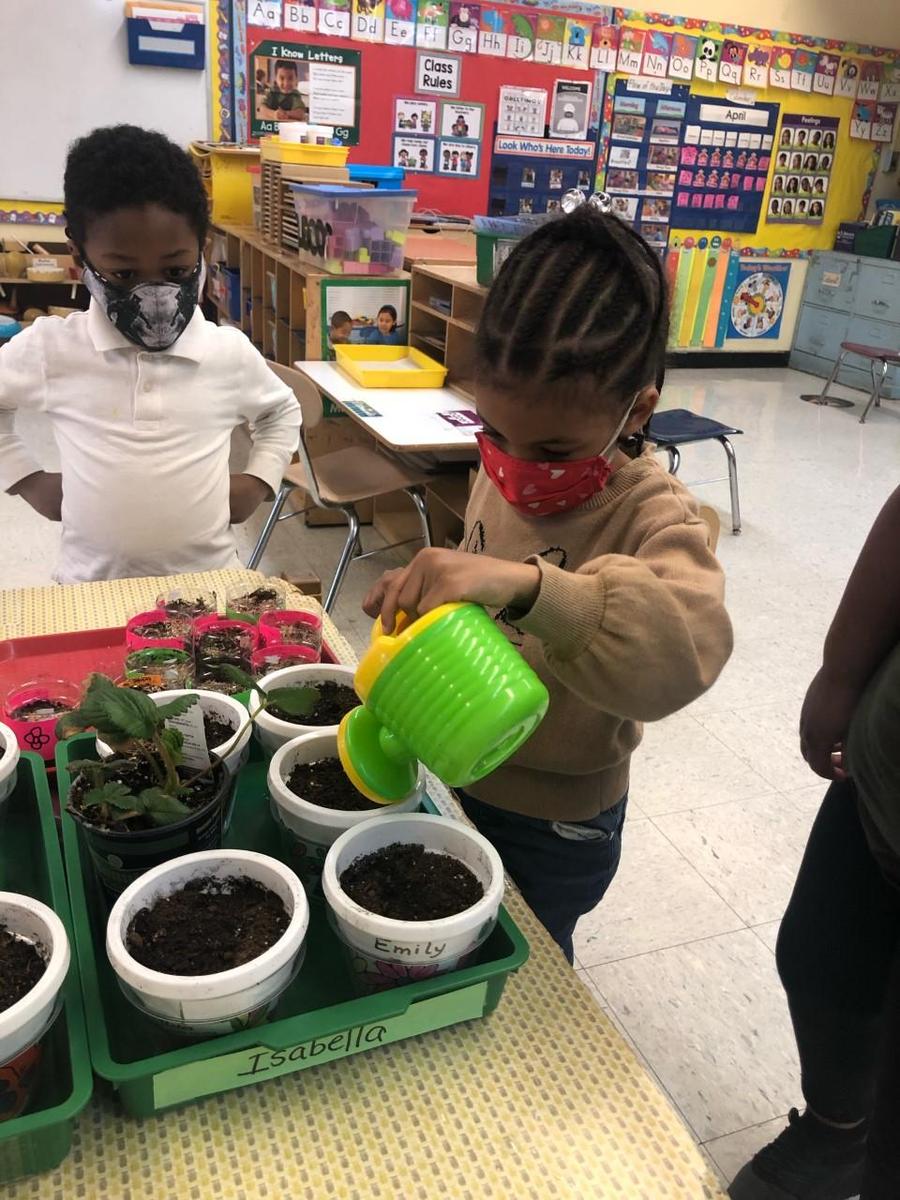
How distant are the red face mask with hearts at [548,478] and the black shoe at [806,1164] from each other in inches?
36.1

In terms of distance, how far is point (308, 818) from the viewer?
76 cm

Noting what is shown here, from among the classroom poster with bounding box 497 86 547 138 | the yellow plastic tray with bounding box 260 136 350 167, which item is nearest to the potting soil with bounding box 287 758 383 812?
the yellow plastic tray with bounding box 260 136 350 167

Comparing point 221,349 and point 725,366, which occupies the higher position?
point 221,349

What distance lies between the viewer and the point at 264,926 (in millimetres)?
669

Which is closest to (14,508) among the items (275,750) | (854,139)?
(275,750)

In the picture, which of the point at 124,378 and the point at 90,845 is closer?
the point at 90,845

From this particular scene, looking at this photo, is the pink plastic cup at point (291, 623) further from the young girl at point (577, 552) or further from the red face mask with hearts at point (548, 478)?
the red face mask with hearts at point (548, 478)

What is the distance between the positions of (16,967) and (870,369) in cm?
698

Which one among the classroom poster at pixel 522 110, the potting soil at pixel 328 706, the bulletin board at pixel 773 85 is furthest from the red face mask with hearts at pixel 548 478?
the bulletin board at pixel 773 85

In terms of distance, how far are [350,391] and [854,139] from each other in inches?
223

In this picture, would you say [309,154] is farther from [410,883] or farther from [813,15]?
[813,15]

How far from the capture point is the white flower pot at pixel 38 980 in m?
0.56

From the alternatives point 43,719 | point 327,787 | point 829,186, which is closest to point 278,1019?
point 327,787

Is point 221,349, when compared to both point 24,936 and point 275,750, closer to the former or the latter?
point 275,750
